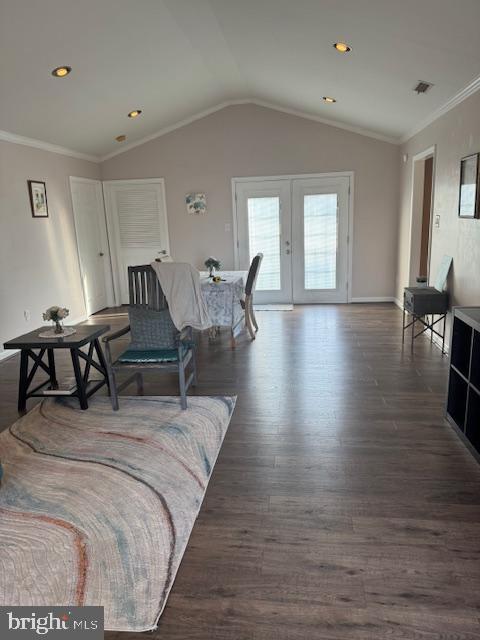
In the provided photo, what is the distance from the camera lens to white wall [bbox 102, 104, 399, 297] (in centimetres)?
673

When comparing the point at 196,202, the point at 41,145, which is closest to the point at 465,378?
the point at 196,202

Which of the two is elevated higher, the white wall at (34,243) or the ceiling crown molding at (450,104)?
the ceiling crown molding at (450,104)

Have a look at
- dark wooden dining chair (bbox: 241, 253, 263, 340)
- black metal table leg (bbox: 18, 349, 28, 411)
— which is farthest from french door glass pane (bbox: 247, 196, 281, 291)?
black metal table leg (bbox: 18, 349, 28, 411)

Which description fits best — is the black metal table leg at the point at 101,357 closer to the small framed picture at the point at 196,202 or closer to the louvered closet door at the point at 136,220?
the louvered closet door at the point at 136,220

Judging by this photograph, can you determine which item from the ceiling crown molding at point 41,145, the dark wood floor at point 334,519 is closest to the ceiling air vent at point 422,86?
the dark wood floor at point 334,519

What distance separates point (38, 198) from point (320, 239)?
409 centimetres

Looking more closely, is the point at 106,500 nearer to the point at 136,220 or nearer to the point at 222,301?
the point at 222,301

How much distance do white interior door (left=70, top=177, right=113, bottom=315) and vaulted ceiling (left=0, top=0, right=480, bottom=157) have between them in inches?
33.7

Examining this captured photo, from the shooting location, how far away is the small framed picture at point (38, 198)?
545cm

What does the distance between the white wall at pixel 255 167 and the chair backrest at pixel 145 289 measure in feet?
12.8

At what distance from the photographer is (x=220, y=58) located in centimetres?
498

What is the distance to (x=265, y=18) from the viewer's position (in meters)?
3.64

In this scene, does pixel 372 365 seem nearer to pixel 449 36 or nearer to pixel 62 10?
pixel 449 36

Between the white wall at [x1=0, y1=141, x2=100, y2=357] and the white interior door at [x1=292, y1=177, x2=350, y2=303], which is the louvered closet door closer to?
the white wall at [x1=0, y1=141, x2=100, y2=357]
